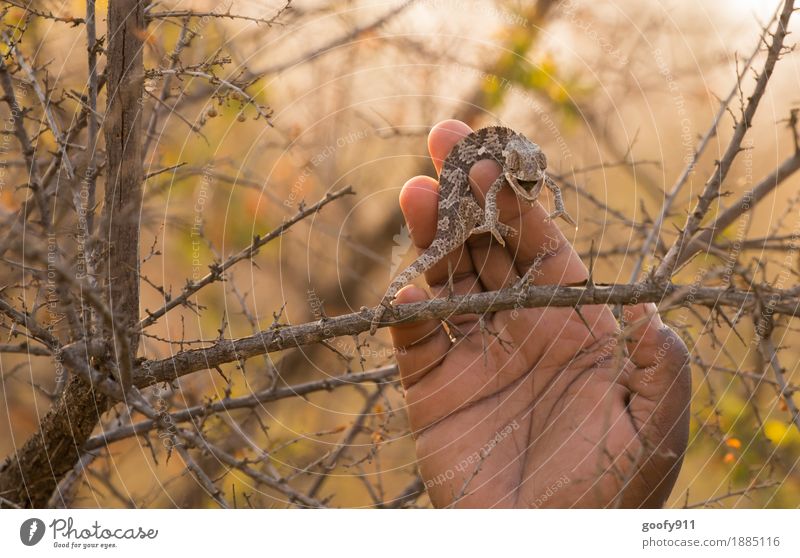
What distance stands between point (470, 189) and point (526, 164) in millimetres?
266

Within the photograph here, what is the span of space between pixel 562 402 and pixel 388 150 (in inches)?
54.9

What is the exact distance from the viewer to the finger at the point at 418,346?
2604 millimetres

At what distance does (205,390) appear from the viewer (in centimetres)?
455

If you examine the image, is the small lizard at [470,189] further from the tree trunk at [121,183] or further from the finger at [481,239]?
the tree trunk at [121,183]

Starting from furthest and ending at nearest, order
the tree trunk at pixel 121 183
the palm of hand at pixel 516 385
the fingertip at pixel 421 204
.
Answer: the fingertip at pixel 421 204 < the palm of hand at pixel 516 385 < the tree trunk at pixel 121 183

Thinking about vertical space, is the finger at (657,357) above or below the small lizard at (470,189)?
below

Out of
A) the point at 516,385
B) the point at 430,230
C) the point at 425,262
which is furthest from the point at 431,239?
the point at 516,385

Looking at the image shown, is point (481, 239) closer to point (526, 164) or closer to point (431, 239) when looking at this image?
point (431, 239)

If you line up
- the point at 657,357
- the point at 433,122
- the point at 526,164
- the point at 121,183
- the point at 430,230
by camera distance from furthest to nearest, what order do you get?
the point at 433,122 < the point at 430,230 < the point at 526,164 < the point at 657,357 < the point at 121,183

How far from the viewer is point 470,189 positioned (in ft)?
9.32

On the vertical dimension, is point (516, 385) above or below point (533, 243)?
below

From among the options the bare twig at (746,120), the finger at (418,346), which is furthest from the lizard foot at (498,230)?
the bare twig at (746,120)

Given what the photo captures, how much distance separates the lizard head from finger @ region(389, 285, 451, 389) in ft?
1.69
